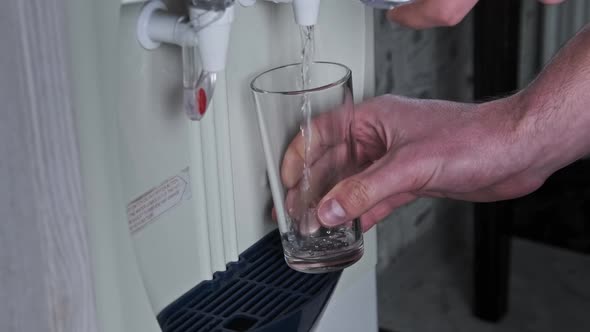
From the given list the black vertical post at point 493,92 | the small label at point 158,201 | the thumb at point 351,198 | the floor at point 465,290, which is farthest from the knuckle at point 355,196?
the floor at point 465,290

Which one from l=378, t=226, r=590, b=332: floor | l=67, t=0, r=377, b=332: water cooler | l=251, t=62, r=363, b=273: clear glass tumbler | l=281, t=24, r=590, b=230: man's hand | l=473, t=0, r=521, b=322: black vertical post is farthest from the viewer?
l=378, t=226, r=590, b=332: floor

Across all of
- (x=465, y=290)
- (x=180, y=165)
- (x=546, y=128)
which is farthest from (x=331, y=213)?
(x=465, y=290)

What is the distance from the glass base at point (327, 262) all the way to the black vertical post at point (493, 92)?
870mm

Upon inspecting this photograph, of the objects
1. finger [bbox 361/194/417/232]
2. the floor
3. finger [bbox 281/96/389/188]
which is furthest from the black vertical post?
finger [bbox 281/96/389/188]

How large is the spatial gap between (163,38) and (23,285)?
176 mm

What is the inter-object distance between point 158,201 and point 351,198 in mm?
147

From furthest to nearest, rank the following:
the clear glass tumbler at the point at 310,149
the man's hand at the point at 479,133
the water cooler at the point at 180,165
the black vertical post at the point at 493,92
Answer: the black vertical post at the point at 493,92, the man's hand at the point at 479,133, the clear glass tumbler at the point at 310,149, the water cooler at the point at 180,165

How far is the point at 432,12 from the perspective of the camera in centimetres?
65

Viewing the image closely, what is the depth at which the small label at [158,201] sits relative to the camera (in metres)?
0.53

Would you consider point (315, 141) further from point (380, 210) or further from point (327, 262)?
point (380, 210)

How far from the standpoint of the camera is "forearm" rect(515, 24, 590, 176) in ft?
2.41

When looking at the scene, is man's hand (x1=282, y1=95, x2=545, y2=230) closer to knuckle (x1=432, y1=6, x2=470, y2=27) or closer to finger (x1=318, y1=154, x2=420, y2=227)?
finger (x1=318, y1=154, x2=420, y2=227)

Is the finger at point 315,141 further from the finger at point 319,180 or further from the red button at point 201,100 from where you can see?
the red button at point 201,100

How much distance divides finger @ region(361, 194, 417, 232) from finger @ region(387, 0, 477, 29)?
0.17m
